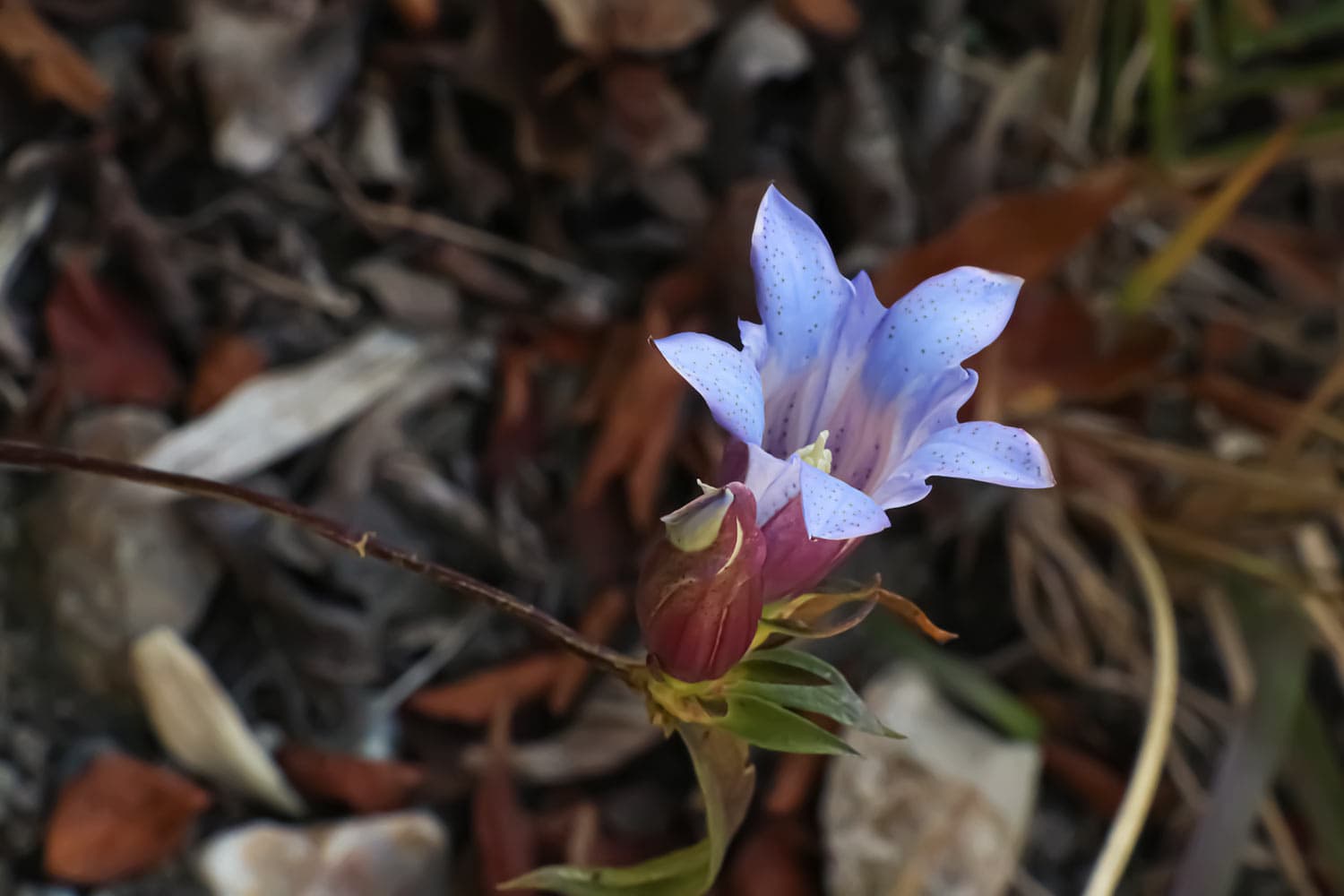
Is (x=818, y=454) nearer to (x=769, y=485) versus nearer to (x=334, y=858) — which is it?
(x=769, y=485)

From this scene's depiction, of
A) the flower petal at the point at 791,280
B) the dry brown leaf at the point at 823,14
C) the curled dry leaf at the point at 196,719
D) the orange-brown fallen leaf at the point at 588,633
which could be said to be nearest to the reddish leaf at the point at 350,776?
the curled dry leaf at the point at 196,719

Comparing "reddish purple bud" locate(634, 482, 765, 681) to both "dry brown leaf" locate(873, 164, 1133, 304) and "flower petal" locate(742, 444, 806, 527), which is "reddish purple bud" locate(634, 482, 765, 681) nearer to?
"flower petal" locate(742, 444, 806, 527)

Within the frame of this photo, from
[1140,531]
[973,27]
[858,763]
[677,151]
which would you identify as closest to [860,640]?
[858,763]

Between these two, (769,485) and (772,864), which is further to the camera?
(772,864)

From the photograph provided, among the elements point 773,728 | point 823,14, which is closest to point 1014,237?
point 823,14

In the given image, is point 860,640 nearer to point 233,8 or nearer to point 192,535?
point 192,535

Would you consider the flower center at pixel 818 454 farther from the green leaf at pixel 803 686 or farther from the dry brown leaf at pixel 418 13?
the dry brown leaf at pixel 418 13
